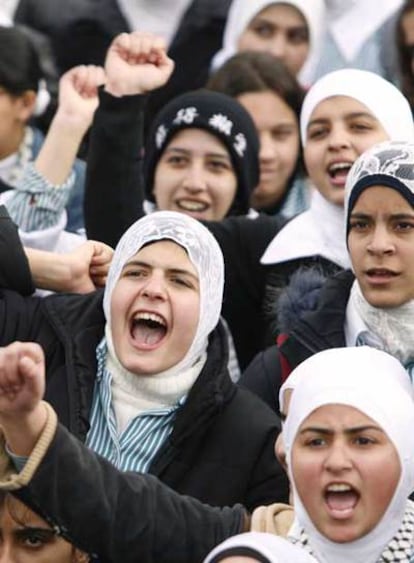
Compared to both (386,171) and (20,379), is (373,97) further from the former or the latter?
(20,379)

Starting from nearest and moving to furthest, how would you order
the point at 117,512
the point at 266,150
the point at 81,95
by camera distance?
the point at 117,512 < the point at 81,95 < the point at 266,150

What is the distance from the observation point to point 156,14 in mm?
10750

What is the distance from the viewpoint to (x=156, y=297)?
7047 mm

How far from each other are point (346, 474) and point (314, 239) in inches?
83.7

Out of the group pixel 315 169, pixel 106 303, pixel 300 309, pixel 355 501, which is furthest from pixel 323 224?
pixel 355 501

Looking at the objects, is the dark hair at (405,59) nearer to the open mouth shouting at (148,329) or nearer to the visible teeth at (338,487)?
the open mouth shouting at (148,329)

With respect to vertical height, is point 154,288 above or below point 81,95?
below

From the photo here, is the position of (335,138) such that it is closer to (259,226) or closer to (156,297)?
(259,226)

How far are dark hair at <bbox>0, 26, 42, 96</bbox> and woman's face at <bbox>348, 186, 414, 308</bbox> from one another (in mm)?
2222

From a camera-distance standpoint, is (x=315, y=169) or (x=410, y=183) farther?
(x=315, y=169)

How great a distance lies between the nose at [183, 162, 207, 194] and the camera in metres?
8.63

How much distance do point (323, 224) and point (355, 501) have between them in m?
2.20

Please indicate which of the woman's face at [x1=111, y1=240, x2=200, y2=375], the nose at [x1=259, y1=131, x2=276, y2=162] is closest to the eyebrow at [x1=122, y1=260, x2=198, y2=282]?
the woman's face at [x1=111, y1=240, x2=200, y2=375]

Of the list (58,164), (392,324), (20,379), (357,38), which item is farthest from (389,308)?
(357,38)
